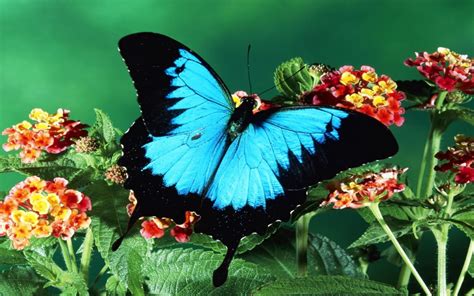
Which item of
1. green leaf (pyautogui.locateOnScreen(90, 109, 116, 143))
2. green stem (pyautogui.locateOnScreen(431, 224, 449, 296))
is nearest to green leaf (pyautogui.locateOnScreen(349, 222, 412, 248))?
green stem (pyautogui.locateOnScreen(431, 224, 449, 296))

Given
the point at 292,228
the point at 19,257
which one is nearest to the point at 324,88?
the point at 292,228

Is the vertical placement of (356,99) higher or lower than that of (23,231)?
higher

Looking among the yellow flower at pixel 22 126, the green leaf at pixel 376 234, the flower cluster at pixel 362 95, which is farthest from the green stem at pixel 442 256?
the yellow flower at pixel 22 126

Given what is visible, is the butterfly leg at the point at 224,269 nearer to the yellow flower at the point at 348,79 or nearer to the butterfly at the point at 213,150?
the butterfly at the point at 213,150

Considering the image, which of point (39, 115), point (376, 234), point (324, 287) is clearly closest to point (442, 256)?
point (376, 234)

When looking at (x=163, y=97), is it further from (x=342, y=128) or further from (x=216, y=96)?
(x=342, y=128)

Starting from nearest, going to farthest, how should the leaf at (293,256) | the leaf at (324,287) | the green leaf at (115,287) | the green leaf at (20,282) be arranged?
the leaf at (324,287) < the green leaf at (115,287) < the green leaf at (20,282) < the leaf at (293,256)

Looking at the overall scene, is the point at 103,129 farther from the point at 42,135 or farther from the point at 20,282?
the point at 20,282
